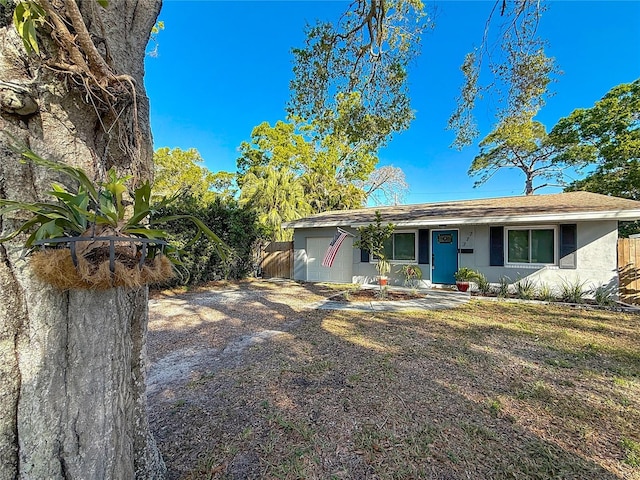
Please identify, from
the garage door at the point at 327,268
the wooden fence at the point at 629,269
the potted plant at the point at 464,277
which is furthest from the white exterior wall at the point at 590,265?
the garage door at the point at 327,268

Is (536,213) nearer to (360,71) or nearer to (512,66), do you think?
(512,66)

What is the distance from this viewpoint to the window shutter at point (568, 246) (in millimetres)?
8422

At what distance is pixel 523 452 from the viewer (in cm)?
226

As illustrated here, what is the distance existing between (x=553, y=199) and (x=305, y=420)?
11999 millimetres

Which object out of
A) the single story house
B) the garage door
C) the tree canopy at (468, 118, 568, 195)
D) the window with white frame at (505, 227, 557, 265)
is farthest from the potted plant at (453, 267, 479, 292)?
the tree canopy at (468, 118, 568, 195)

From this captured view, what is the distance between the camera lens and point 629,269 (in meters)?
7.91

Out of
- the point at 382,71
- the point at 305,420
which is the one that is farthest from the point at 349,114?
the point at 305,420

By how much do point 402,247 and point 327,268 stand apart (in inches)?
130

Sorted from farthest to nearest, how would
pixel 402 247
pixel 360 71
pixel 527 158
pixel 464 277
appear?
pixel 527 158 → pixel 402 247 → pixel 464 277 → pixel 360 71

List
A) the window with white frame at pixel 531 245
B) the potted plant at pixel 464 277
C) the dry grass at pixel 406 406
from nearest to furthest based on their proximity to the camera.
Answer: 1. the dry grass at pixel 406 406
2. the window with white frame at pixel 531 245
3. the potted plant at pixel 464 277

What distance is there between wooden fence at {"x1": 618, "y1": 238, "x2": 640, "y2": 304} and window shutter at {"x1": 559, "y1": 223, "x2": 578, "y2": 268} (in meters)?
0.96

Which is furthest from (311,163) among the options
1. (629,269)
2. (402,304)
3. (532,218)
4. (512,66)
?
(629,269)

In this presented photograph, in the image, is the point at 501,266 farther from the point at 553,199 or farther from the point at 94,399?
the point at 94,399

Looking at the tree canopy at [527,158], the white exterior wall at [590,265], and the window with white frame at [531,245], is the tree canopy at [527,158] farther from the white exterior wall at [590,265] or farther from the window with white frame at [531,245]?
the white exterior wall at [590,265]
